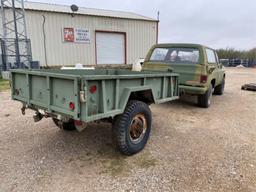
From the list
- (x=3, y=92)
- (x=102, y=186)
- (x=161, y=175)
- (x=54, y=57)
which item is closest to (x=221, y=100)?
(x=161, y=175)

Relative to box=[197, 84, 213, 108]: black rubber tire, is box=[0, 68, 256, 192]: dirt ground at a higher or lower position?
lower

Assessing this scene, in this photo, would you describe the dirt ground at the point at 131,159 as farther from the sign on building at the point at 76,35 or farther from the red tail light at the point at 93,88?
the sign on building at the point at 76,35

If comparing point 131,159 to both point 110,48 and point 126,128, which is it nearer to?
point 126,128

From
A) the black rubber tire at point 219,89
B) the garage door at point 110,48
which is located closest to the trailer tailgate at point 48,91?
the black rubber tire at point 219,89

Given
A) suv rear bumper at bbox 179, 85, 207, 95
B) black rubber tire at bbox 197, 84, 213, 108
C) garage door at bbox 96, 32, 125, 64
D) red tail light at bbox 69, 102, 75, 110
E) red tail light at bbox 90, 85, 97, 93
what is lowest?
black rubber tire at bbox 197, 84, 213, 108

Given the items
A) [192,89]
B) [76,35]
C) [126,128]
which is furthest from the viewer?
[76,35]

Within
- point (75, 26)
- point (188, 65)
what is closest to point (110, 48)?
point (75, 26)

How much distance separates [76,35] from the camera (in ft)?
50.1

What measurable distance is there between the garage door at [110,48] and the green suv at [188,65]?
1006 cm

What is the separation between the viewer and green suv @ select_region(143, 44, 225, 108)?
6000 millimetres

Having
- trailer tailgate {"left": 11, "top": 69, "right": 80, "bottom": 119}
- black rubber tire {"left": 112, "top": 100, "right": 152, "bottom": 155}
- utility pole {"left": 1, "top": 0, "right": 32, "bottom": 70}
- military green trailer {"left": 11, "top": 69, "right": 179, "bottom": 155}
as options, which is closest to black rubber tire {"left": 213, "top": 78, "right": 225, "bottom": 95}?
military green trailer {"left": 11, "top": 69, "right": 179, "bottom": 155}

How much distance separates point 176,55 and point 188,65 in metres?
0.67

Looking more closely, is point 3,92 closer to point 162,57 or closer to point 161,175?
point 162,57

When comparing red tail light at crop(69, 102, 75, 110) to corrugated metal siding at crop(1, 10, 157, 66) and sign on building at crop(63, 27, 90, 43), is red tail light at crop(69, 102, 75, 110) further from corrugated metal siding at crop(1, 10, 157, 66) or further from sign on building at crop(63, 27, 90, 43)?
sign on building at crop(63, 27, 90, 43)
